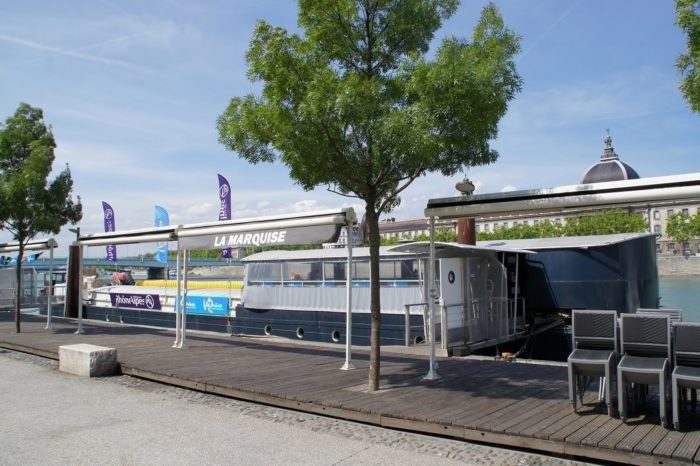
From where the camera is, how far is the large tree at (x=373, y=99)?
862 cm

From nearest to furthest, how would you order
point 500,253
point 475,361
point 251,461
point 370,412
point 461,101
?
point 251,461 < point 370,412 < point 461,101 < point 475,361 < point 500,253

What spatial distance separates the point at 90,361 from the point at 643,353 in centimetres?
961

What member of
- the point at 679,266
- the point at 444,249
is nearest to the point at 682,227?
the point at 679,266

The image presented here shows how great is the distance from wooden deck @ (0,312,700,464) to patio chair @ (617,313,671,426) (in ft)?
1.50

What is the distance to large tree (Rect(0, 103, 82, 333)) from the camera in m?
17.8

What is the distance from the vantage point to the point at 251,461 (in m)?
6.60

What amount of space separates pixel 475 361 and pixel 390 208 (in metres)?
3.81

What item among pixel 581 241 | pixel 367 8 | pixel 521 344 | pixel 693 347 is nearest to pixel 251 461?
pixel 693 347

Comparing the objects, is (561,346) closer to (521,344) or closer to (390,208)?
(521,344)

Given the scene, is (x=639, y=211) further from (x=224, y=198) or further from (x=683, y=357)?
(x=683, y=357)

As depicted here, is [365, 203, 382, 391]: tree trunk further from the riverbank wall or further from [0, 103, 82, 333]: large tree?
the riverbank wall

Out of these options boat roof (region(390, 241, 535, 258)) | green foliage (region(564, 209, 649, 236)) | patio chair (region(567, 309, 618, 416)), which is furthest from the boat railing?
green foliage (region(564, 209, 649, 236))

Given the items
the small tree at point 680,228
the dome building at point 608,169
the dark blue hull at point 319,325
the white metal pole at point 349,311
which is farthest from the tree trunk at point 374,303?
the dome building at point 608,169

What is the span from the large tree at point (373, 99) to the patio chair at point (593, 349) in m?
2.96
